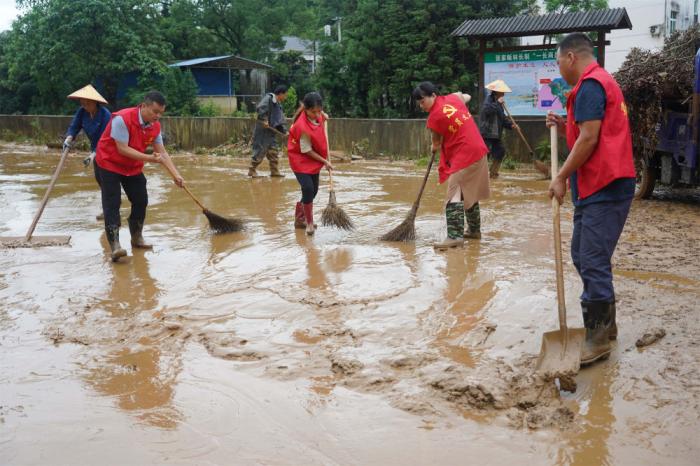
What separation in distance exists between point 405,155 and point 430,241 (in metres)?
8.43

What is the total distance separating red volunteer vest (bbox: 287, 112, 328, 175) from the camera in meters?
7.78

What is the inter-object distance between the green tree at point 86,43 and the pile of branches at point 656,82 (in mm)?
23139

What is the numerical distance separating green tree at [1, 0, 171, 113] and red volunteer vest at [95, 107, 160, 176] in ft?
75.1

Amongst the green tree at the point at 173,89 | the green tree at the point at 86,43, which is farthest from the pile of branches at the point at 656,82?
the green tree at the point at 86,43

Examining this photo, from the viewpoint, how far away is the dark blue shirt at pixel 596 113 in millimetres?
3898

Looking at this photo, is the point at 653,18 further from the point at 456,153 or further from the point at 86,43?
the point at 456,153

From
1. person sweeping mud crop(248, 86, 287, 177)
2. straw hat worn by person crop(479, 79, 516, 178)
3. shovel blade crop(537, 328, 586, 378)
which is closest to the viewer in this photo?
shovel blade crop(537, 328, 586, 378)

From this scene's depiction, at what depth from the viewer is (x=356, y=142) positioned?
54.9 ft

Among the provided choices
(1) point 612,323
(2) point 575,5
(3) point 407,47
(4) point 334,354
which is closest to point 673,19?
(2) point 575,5

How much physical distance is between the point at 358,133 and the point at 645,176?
8.13 meters

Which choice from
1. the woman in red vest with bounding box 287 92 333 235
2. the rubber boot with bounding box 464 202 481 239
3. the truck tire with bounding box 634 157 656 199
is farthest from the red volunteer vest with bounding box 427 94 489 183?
the truck tire with bounding box 634 157 656 199

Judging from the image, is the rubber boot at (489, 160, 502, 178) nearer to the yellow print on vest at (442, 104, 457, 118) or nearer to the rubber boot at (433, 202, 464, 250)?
the rubber boot at (433, 202, 464, 250)

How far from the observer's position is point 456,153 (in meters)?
7.03

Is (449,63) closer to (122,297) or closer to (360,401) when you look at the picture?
(122,297)
